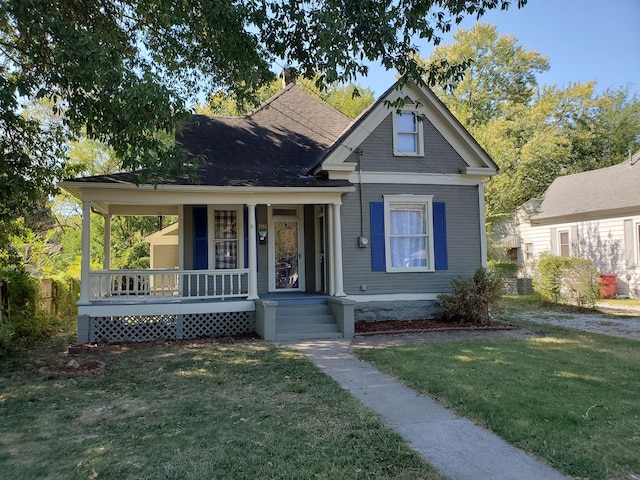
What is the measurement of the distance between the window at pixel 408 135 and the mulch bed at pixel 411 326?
440cm

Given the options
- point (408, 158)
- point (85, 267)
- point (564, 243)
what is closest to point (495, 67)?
point (564, 243)

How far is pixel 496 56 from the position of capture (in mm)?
33281

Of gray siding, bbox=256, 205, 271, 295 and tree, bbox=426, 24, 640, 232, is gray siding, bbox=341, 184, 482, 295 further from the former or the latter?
tree, bbox=426, 24, 640, 232

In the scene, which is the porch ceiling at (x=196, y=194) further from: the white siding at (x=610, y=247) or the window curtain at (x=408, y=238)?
the white siding at (x=610, y=247)

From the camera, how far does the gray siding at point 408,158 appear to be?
37.6 feet

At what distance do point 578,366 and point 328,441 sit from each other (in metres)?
4.67

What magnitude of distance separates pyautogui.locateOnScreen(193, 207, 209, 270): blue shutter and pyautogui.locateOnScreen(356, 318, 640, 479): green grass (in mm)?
5260

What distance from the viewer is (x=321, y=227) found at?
1205 centimetres

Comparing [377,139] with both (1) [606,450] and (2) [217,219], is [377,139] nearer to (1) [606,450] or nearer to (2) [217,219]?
(2) [217,219]

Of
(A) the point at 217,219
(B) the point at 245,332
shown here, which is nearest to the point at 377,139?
(A) the point at 217,219

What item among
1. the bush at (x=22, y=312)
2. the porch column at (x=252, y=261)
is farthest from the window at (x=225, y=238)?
the bush at (x=22, y=312)

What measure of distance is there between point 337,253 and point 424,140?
395 cm

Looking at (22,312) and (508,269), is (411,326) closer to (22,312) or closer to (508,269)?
(22,312)

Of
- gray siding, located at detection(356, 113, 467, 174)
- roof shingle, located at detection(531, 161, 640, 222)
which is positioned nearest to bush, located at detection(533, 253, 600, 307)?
roof shingle, located at detection(531, 161, 640, 222)
